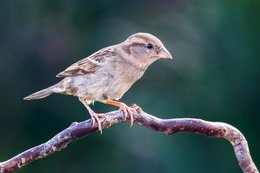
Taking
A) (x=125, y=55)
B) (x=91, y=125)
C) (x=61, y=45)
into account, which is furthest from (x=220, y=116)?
(x=91, y=125)

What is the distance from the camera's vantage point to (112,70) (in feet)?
12.0

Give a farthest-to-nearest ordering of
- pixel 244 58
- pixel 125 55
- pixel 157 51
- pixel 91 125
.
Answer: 1. pixel 244 58
2. pixel 125 55
3. pixel 157 51
4. pixel 91 125

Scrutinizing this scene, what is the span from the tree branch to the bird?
39.6 inches

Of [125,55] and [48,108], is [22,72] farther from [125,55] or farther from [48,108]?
[125,55]

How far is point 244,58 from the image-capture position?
624 centimetres

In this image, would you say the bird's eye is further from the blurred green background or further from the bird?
the blurred green background

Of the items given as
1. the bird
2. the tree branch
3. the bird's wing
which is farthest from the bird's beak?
the tree branch

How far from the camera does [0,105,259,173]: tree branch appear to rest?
7.54ft

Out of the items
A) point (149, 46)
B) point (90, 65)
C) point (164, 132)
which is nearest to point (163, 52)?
point (149, 46)

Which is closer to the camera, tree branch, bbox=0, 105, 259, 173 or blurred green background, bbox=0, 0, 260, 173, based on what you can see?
tree branch, bbox=0, 105, 259, 173

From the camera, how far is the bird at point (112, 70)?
11.6 feet

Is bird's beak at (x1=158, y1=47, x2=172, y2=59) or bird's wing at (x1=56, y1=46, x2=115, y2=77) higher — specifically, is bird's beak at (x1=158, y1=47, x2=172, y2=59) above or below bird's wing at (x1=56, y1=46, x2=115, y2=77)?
above

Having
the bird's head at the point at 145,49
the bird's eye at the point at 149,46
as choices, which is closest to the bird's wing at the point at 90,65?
the bird's head at the point at 145,49

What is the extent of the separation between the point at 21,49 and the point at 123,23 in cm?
87
